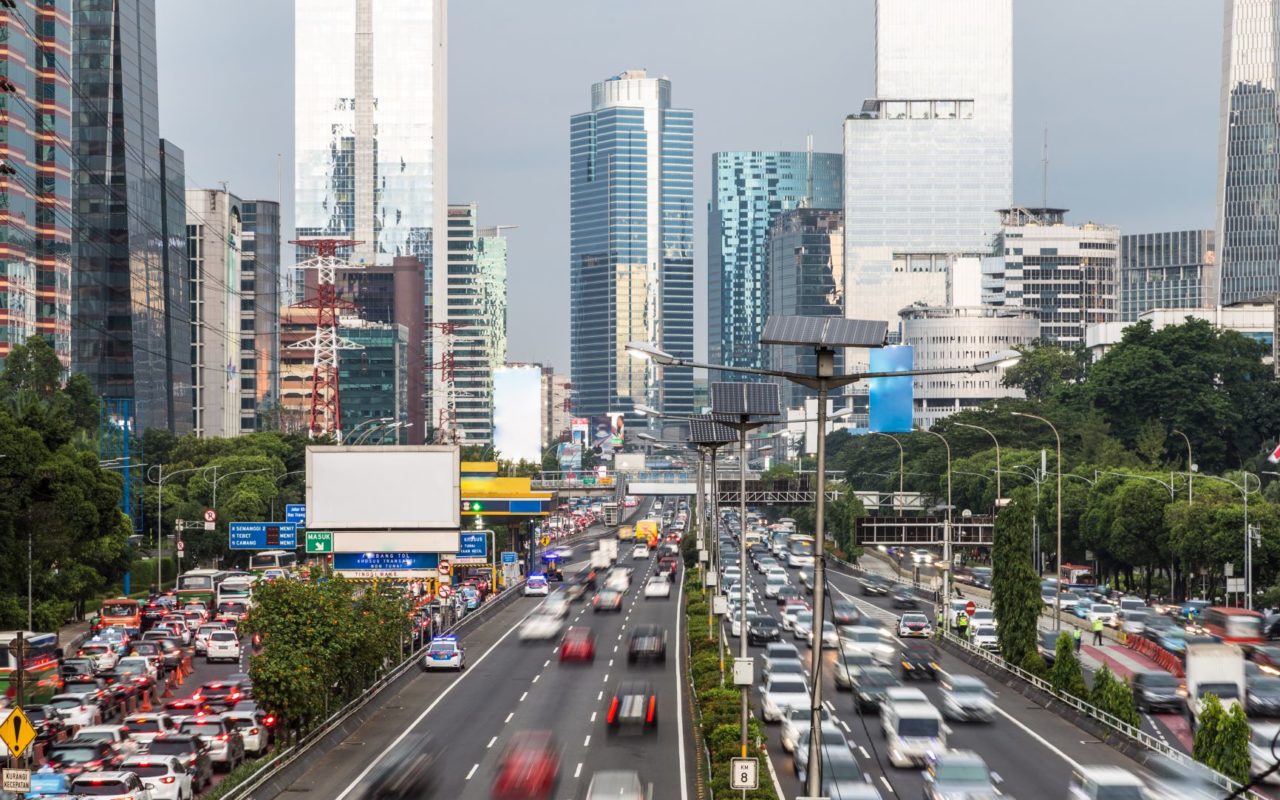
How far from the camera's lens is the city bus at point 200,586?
334 feet

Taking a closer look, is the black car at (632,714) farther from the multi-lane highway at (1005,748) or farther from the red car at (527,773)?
the red car at (527,773)

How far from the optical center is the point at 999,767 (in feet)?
151

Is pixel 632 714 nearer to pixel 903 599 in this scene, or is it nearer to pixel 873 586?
pixel 903 599

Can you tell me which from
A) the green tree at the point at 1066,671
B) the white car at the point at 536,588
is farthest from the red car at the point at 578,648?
the white car at the point at 536,588

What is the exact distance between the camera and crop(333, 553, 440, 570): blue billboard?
63469mm

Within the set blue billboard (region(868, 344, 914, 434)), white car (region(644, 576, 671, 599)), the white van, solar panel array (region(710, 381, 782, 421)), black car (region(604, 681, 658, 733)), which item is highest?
solar panel array (region(710, 381, 782, 421))

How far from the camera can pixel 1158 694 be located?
205ft

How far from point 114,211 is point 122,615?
93.3m

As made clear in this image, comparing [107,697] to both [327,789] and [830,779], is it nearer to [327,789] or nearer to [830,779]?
[327,789]

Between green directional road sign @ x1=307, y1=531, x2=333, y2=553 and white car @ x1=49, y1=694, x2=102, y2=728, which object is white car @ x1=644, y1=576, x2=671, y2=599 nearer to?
green directional road sign @ x1=307, y1=531, x2=333, y2=553

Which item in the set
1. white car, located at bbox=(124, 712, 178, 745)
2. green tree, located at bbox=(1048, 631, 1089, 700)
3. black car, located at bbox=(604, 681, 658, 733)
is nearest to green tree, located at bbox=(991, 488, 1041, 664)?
green tree, located at bbox=(1048, 631, 1089, 700)

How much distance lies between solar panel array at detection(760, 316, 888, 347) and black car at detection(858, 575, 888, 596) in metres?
91.2

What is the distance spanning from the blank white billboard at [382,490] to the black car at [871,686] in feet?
51.5

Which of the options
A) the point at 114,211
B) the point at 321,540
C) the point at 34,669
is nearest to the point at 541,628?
the point at 321,540
